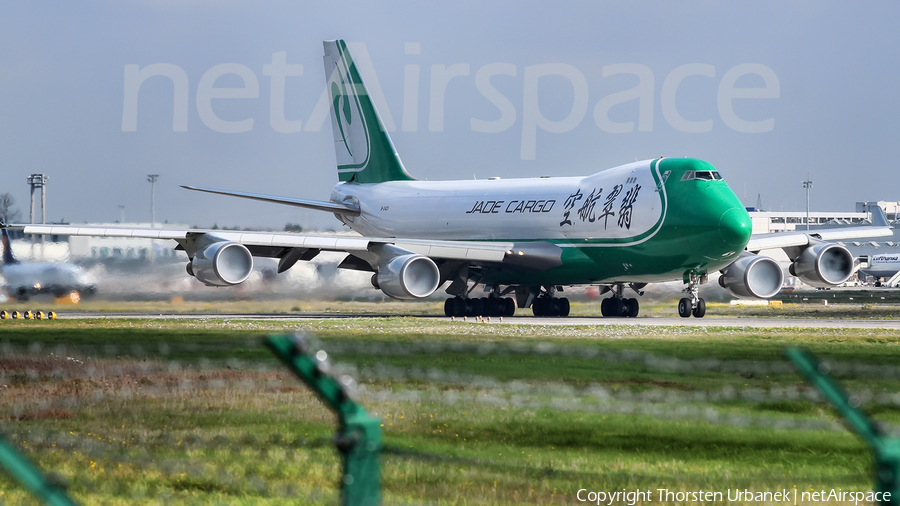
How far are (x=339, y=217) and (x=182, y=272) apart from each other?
36.6 ft

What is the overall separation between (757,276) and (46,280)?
70.3 feet

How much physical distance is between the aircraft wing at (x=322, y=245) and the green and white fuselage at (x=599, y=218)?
0.61 metres

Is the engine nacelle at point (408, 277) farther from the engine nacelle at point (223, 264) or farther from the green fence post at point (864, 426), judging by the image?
the green fence post at point (864, 426)

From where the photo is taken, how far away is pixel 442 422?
38.1ft

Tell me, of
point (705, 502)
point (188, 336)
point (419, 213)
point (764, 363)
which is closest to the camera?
point (705, 502)

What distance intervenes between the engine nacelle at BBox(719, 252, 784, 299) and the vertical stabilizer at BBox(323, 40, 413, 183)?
51.0 ft

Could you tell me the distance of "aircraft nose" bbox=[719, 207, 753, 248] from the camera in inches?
1184

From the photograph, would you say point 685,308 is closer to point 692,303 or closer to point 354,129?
point 692,303

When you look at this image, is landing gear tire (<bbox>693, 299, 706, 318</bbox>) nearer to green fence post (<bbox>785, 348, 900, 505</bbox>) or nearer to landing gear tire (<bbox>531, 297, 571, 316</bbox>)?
landing gear tire (<bbox>531, 297, 571, 316</bbox>)

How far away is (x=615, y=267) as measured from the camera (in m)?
33.4

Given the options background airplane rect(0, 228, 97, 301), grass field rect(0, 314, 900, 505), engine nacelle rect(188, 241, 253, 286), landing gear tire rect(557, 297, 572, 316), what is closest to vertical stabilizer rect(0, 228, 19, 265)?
background airplane rect(0, 228, 97, 301)

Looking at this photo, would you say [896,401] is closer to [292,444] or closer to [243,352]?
[292,444]

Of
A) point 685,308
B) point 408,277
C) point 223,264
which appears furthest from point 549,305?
point 223,264

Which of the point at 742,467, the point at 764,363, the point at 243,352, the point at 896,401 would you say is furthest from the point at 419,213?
the point at 742,467
